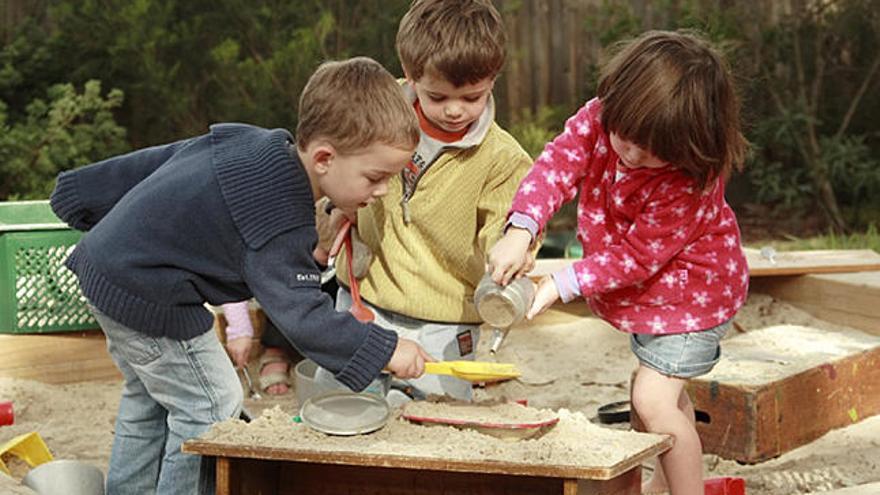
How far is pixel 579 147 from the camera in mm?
3127

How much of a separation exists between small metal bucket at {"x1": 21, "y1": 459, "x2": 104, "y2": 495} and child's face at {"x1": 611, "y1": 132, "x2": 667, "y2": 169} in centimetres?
145

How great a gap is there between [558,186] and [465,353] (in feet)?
1.91

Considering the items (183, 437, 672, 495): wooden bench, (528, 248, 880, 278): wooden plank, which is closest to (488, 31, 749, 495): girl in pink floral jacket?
(183, 437, 672, 495): wooden bench

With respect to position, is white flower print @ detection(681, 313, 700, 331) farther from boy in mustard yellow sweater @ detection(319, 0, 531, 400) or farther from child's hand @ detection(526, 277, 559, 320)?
boy in mustard yellow sweater @ detection(319, 0, 531, 400)

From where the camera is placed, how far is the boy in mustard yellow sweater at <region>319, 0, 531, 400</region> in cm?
335

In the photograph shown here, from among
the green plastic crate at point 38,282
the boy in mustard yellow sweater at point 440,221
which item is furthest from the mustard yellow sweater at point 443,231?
the green plastic crate at point 38,282

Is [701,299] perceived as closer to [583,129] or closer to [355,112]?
[583,129]

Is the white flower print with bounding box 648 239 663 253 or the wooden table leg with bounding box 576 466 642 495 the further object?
the white flower print with bounding box 648 239 663 253

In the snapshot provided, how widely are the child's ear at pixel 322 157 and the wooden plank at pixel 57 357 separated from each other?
2.01 m

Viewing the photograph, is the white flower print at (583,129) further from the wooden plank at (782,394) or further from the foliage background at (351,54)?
the foliage background at (351,54)

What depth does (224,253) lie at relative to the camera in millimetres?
2740

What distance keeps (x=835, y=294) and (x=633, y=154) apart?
2.33 m

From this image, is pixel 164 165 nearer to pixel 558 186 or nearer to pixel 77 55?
pixel 558 186

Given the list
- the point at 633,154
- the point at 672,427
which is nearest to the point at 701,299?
the point at 672,427
